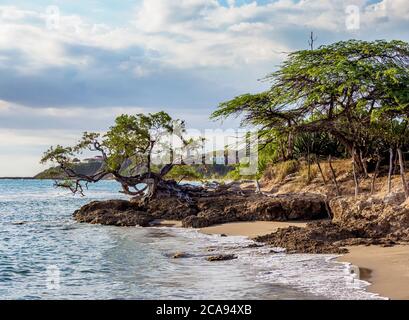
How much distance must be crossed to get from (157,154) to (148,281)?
16939 millimetres

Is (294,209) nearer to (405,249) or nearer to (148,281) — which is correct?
(405,249)

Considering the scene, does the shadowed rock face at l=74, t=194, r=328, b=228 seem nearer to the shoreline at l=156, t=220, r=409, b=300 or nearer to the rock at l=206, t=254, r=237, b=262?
the shoreline at l=156, t=220, r=409, b=300

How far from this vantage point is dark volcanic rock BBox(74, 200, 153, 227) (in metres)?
24.7

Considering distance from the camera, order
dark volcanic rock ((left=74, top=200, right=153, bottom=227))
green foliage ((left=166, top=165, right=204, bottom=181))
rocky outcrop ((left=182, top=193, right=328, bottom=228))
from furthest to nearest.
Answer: green foliage ((left=166, top=165, right=204, bottom=181))
dark volcanic rock ((left=74, top=200, right=153, bottom=227))
rocky outcrop ((left=182, top=193, right=328, bottom=228))

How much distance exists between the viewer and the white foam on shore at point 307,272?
405 inches

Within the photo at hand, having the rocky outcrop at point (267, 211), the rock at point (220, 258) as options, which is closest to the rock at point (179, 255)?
the rock at point (220, 258)

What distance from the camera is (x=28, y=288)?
39.1 feet

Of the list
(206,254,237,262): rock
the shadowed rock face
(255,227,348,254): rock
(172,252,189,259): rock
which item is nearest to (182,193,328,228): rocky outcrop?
the shadowed rock face

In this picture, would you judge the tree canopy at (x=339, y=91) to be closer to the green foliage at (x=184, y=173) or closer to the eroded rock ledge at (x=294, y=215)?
the eroded rock ledge at (x=294, y=215)

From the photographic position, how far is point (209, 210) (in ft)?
81.1

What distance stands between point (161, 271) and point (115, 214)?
13210 millimetres

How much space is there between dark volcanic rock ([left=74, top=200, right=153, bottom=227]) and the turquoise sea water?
398 cm

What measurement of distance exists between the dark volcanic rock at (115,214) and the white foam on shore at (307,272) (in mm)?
8387

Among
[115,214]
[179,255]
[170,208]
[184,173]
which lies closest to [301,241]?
[179,255]
